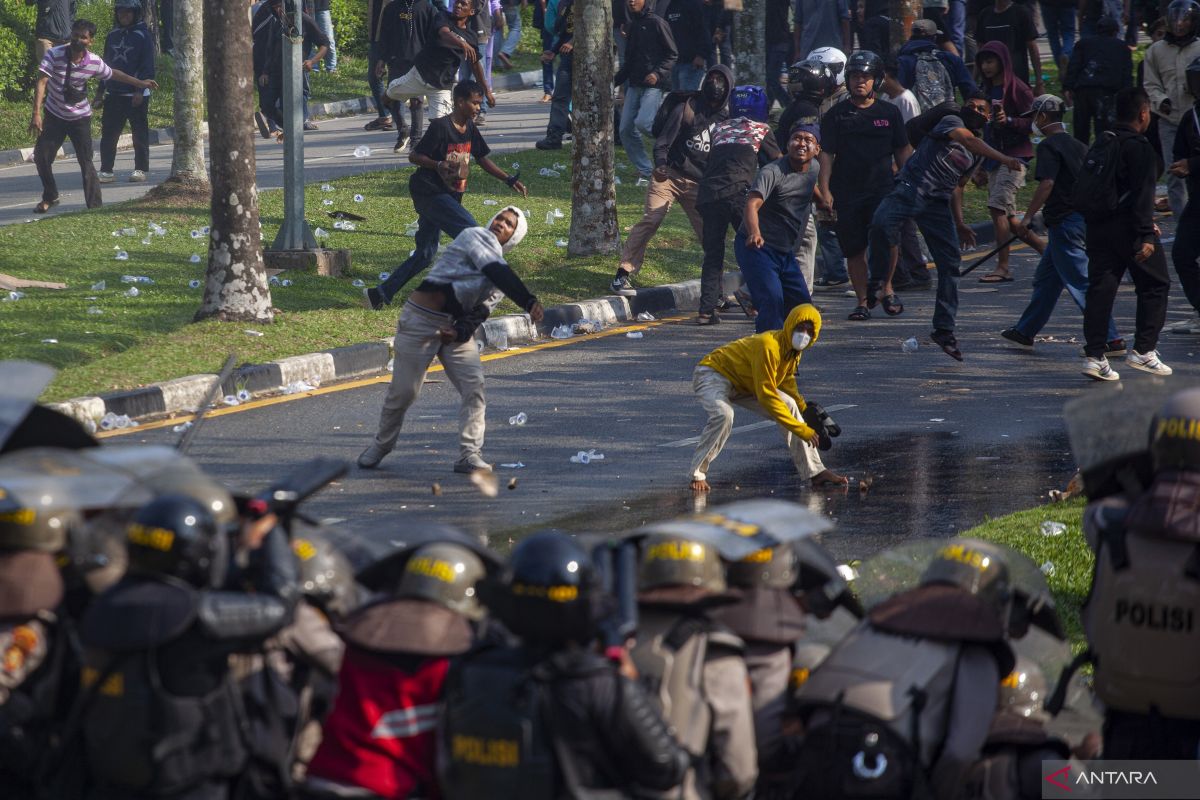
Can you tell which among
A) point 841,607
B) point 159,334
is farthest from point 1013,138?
point 841,607

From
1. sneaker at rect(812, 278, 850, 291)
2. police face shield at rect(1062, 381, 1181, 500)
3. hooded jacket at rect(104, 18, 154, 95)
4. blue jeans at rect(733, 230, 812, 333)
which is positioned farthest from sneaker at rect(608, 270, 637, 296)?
police face shield at rect(1062, 381, 1181, 500)

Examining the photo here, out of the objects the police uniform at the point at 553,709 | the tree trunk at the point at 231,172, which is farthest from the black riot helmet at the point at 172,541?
the tree trunk at the point at 231,172

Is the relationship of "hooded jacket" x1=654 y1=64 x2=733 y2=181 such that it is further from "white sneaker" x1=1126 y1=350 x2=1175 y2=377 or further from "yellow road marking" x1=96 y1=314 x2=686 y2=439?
"white sneaker" x1=1126 y1=350 x2=1175 y2=377

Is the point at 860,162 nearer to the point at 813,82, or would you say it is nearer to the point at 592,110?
the point at 813,82

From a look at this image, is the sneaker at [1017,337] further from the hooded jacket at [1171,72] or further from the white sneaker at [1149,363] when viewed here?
the hooded jacket at [1171,72]

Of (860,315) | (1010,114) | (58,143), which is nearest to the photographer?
(860,315)

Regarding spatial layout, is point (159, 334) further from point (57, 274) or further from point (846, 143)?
point (846, 143)

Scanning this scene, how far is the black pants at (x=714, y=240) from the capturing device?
1237 centimetres

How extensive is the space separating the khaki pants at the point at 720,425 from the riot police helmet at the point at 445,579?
4478 mm

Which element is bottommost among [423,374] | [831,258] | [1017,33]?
[831,258]

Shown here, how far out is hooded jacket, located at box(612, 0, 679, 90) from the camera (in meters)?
16.3

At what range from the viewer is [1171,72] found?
1345 cm

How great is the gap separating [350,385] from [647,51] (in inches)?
270

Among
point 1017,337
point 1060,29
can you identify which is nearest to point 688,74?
point 1060,29
